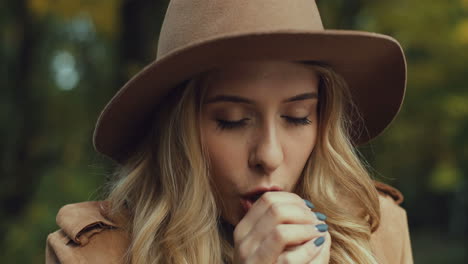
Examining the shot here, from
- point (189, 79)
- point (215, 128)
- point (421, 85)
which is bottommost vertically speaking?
point (421, 85)

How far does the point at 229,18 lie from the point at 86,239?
2.93 ft

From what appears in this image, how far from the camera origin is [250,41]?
175cm

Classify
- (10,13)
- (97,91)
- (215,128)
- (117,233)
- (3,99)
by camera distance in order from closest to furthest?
(215,128) < (117,233) < (10,13) < (3,99) < (97,91)

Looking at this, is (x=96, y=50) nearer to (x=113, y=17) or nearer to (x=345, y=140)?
(x=113, y=17)

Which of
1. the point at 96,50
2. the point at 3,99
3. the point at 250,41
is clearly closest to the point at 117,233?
the point at 250,41

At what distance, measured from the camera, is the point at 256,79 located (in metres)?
1.88

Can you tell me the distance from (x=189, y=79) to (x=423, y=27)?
4859 millimetres

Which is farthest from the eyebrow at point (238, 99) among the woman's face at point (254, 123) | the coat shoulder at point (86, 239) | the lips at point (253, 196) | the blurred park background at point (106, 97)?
the blurred park background at point (106, 97)

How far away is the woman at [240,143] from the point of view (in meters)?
1.84

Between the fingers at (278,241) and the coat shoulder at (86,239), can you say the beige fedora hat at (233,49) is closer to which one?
the coat shoulder at (86,239)

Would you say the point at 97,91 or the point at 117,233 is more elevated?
the point at 117,233

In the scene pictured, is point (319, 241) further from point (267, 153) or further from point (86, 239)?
point (86, 239)

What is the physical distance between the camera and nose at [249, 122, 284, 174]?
1848 millimetres

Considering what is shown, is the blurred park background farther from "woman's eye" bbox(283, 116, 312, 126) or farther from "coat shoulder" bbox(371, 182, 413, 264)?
"woman's eye" bbox(283, 116, 312, 126)
